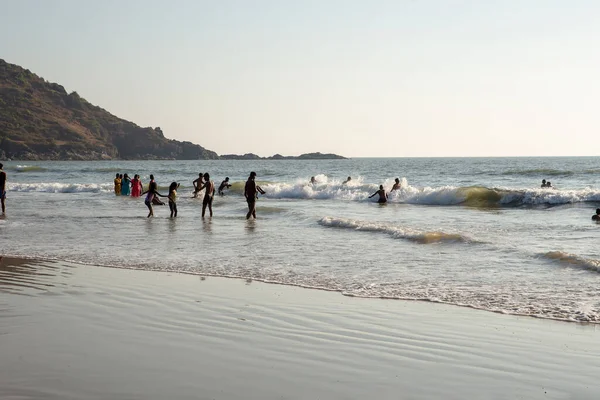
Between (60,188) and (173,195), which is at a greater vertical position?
(173,195)

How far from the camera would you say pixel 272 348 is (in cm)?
639

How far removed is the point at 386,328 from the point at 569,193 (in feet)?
93.6

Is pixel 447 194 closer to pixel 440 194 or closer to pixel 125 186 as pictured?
pixel 440 194

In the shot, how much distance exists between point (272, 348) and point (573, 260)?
27.3 feet

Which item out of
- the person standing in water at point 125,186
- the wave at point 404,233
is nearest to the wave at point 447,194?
the person standing in water at point 125,186

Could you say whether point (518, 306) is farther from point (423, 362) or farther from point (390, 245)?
point (390, 245)

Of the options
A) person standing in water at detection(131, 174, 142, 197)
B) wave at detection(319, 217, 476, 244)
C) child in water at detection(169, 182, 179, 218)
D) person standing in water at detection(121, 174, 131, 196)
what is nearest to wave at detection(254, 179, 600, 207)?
person standing in water at detection(121, 174, 131, 196)

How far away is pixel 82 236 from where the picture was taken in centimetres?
1819

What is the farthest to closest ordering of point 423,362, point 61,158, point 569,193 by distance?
point 61,158
point 569,193
point 423,362

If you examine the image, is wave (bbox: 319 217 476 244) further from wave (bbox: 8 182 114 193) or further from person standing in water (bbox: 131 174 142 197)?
wave (bbox: 8 182 114 193)

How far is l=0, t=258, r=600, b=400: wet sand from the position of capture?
17.1 ft

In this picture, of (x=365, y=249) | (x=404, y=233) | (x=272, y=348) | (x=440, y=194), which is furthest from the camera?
(x=440, y=194)

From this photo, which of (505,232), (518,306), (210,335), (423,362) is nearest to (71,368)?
(210,335)

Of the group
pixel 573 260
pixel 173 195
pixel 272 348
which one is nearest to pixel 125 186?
pixel 173 195
